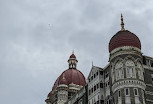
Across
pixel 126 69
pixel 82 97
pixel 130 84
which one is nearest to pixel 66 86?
pixel 82 97

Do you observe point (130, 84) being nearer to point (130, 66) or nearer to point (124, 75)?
point (124, 75)

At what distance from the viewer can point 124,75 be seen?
56.8 meters

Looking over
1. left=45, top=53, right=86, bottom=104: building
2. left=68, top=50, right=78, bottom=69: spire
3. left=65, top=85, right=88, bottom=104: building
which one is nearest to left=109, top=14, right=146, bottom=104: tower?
left=65, top=85, right=88, bottom=104: building

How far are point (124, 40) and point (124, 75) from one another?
25.7 ft

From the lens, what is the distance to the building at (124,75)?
55.4 m

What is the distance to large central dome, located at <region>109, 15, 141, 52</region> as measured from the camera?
5984cm

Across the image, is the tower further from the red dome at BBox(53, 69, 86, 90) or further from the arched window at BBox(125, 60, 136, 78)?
the red dome at BBox(53, 69, 86, 90)

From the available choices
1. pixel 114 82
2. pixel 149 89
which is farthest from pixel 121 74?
pixel 149 89

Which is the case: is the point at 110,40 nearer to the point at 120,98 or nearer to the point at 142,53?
the point at 142,53

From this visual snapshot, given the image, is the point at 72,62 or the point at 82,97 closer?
the point at 82,97

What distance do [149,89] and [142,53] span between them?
25.7 feet

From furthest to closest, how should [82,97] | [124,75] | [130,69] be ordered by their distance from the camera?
1. [82,97]
2. [130,69]
3. [124,75]

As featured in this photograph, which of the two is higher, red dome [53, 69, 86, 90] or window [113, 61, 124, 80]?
red dome [53, 69, 86, 90]

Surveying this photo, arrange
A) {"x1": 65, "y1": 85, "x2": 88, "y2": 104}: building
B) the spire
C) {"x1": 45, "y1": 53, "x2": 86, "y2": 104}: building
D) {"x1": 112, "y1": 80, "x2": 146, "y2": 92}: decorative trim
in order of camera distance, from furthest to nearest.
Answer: the spire
{"x1": 45, "y1": 53, "x2": 86, "y2": 104}: building
{"x1": 65, "y1": 85, "x2": 88, "y2": 104}: building
{"x1": 112, "y1": 80, "x2": 146, "y2": 92}: decorative trim
